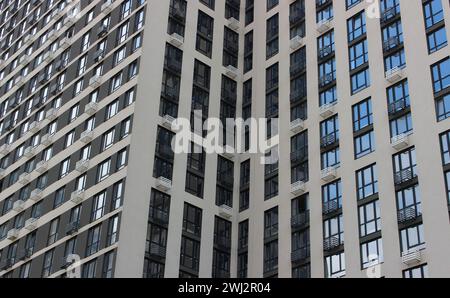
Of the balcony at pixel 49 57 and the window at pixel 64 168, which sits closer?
the window at pixel 64 168

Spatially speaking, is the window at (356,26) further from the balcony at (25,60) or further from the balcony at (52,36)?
the balcony at (25,60)

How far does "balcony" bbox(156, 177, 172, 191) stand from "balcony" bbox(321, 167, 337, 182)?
12041 millimetres

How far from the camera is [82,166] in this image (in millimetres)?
61625

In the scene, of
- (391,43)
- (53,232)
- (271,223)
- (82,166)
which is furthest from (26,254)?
(391,43)

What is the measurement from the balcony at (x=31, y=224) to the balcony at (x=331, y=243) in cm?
2475

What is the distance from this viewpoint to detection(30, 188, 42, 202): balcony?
6556 cm

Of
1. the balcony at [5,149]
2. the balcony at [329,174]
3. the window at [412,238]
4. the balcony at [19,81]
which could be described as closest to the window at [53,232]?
the balcony at [5,149]

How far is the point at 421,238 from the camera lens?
4972cm

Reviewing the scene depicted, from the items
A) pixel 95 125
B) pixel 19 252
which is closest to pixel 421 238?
pixel 95 125

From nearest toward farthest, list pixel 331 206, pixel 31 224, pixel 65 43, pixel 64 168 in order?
pixel 331 206, pixel 31 224, pixel 64 168, pixel 65 43

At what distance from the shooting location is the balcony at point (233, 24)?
242 ft

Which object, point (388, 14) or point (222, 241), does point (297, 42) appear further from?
point (222, 241)

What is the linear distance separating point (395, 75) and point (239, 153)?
16161 mm

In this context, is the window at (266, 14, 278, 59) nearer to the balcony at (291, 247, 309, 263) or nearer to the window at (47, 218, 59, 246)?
the balcony at (291, 247, 309, 263)
